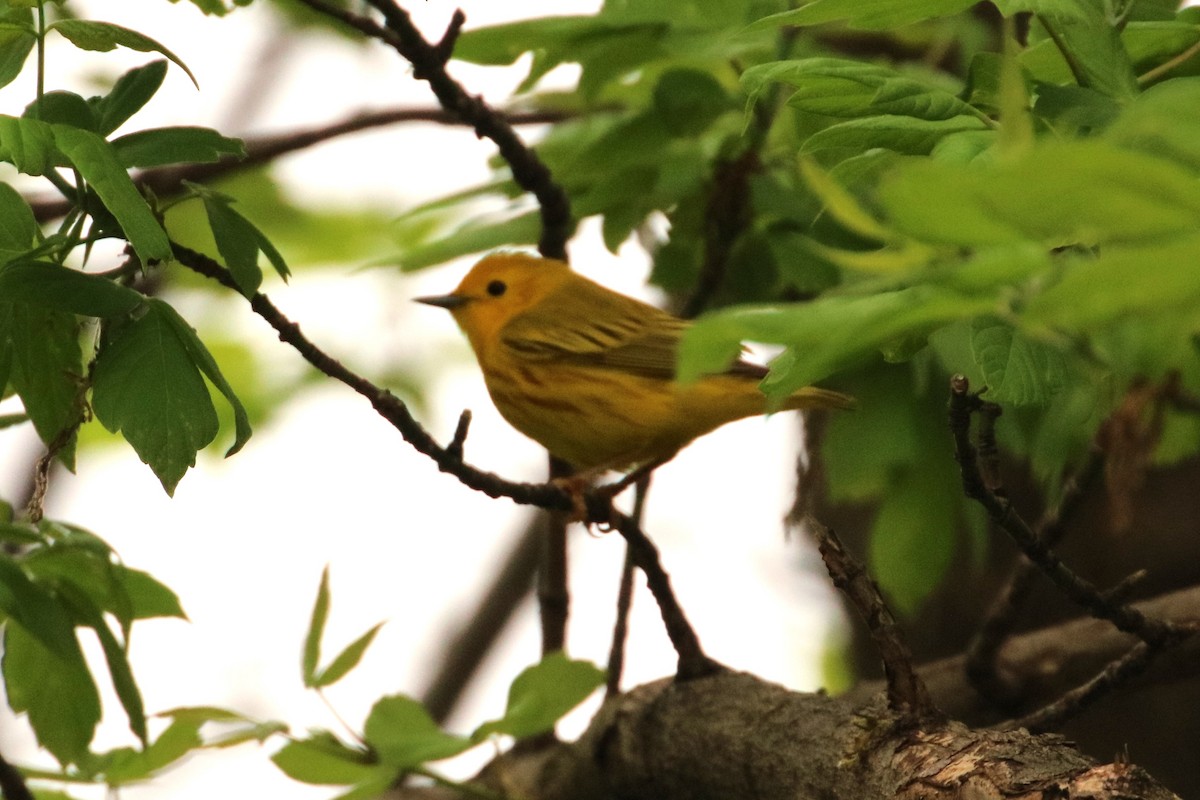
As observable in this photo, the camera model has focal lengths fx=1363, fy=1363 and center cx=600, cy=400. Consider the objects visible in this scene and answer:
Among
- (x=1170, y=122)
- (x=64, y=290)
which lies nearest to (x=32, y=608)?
(x=64, y=290)

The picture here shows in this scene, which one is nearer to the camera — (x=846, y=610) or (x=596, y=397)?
(x=596, y=397)

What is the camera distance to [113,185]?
115cm

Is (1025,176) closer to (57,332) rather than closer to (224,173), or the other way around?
(57,332)

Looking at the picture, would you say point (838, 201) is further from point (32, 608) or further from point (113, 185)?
point (32, 608)

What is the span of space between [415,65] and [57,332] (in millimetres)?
643

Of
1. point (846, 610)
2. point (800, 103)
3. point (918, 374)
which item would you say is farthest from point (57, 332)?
point (846, 610)

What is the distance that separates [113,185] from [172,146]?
11 centimetres

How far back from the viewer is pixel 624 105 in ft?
8.12

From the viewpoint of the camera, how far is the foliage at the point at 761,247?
25.7 inches

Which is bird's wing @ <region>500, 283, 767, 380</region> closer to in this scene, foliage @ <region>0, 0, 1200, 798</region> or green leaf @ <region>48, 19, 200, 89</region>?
foliage @ <region>0, 0, 1200, 798</region>

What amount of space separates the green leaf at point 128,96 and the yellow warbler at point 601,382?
5.04 feet

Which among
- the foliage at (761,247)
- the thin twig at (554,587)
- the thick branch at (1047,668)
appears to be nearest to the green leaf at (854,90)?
the foliage at (761,247)

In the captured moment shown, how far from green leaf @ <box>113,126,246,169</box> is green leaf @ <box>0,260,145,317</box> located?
0.11 meters

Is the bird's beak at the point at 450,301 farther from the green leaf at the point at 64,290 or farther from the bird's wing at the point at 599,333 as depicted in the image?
the green leaf at the point at 64,290
